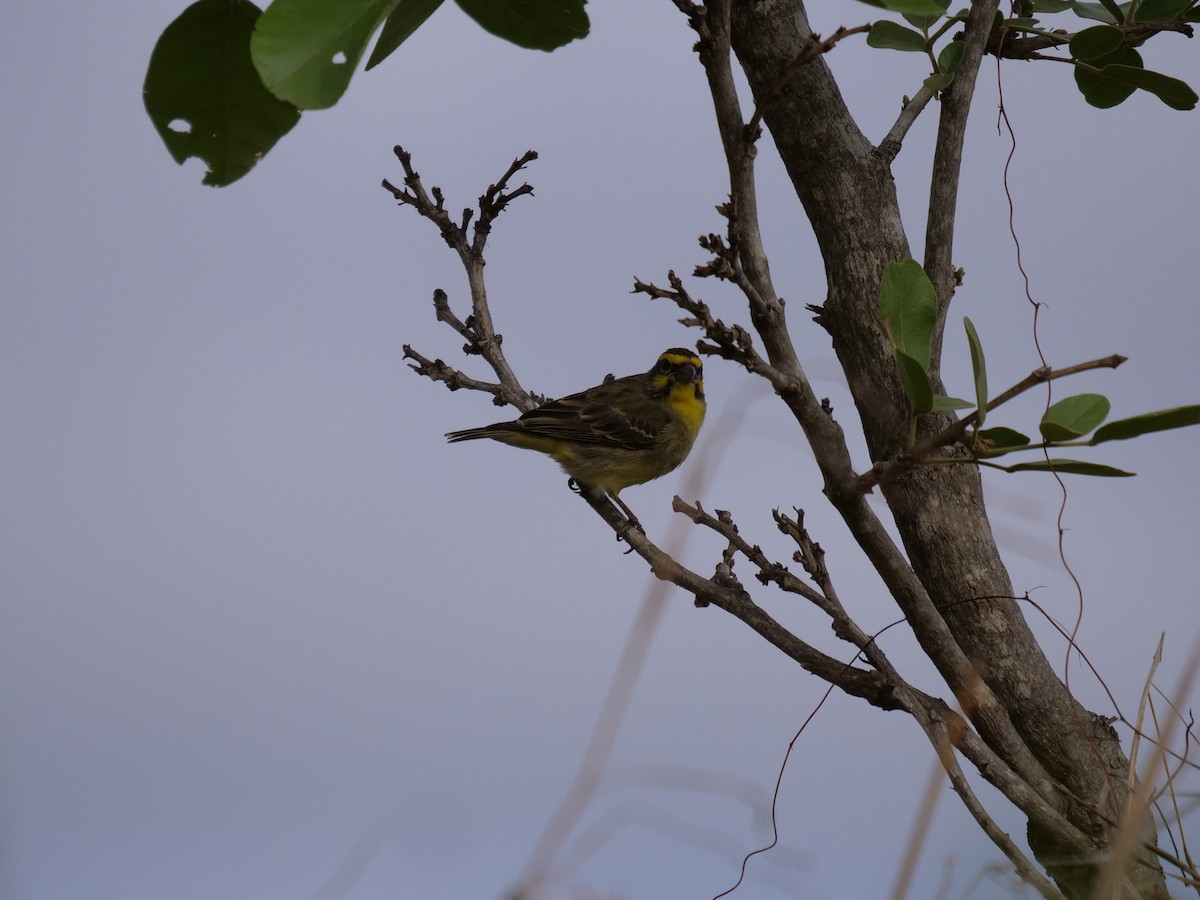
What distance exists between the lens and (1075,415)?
1861 millimetres

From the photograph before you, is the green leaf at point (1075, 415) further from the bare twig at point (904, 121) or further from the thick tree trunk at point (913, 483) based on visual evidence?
the bare twig at point (904, 121)

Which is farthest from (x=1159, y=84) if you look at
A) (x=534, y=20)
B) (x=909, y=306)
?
(x=534, y=20)

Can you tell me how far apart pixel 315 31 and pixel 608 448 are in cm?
416

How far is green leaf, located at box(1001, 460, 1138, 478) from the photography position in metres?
1.83

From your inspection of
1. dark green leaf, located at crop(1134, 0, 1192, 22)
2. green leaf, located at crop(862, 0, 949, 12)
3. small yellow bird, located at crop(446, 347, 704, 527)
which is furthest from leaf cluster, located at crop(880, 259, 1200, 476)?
small yellow bird, located at crop(446, 347, 704, 527)

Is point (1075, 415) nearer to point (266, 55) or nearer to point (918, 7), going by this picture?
point (918, 7)

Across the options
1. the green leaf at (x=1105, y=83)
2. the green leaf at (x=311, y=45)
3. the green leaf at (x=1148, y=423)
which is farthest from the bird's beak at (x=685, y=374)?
the green leaf at (x=311, y=45)

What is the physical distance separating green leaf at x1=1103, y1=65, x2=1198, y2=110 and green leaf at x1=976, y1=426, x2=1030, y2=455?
1.26 metres

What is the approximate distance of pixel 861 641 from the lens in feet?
7.93

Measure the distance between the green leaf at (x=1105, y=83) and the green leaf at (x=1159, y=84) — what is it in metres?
0.04

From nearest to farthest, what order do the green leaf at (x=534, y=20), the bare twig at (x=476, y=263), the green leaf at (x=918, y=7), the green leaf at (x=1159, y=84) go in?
the green leaf at (x=534, y=20), the green leaf at (x=918, y=7), the green leaf at (x=1159, y=84), the bare twig at (x=476, y=263)

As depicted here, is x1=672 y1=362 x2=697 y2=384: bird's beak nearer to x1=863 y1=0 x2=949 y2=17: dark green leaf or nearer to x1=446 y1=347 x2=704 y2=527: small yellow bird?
x1=446 y1=347 x2=704 y2=527: small yellow bird

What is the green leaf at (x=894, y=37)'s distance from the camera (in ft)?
8.80

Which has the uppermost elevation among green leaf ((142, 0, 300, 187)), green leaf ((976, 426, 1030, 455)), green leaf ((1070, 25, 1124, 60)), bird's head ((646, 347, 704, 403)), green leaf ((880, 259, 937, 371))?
bird's head ((646, 347, 704, 403))
